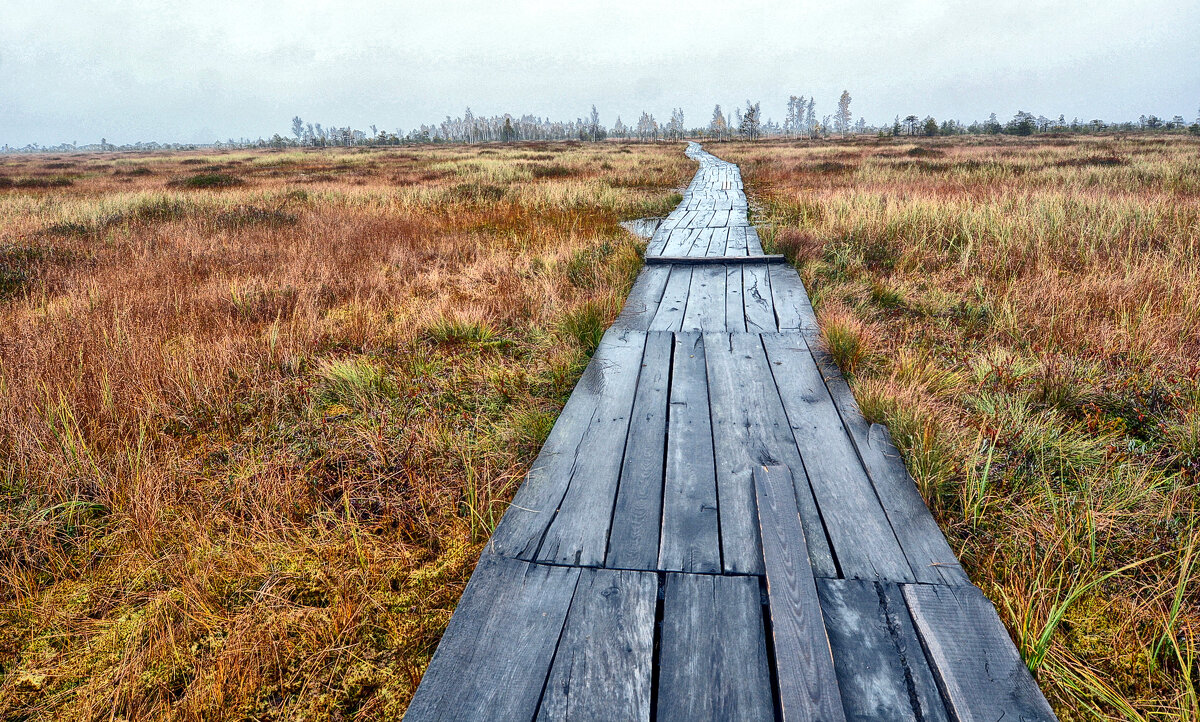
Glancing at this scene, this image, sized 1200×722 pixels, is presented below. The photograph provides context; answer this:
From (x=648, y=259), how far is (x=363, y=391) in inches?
154

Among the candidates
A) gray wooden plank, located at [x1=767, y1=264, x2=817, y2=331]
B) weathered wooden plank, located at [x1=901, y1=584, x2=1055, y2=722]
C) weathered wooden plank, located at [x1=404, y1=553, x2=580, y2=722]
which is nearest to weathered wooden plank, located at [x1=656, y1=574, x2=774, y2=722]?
weathered wooden plank, located at [x1=404, y1=553, x2=580, y2=722]

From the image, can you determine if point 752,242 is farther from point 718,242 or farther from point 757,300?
point 757,300

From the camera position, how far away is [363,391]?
3408mm

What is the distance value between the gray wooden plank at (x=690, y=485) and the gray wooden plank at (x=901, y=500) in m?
0.68

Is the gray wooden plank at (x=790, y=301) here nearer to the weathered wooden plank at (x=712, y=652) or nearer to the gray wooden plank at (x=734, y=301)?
the gray wooden plank at (x=734, y=301)

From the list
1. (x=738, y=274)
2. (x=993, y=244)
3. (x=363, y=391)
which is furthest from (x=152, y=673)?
(x=993, y=244)

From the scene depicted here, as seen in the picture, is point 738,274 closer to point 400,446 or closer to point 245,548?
point 400,446

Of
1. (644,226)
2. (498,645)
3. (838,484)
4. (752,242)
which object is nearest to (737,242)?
(752,242)

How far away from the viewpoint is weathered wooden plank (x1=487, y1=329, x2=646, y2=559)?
2.01 meters

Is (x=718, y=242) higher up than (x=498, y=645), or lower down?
higher up

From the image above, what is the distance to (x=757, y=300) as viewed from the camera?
4.84 meters

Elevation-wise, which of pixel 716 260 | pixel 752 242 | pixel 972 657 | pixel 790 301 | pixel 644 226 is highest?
pixel 644 226

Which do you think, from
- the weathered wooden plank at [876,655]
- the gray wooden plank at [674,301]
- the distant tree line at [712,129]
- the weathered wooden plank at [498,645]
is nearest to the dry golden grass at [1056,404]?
the weathered wooden plank at [876,655]

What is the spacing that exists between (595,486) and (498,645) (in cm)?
84
